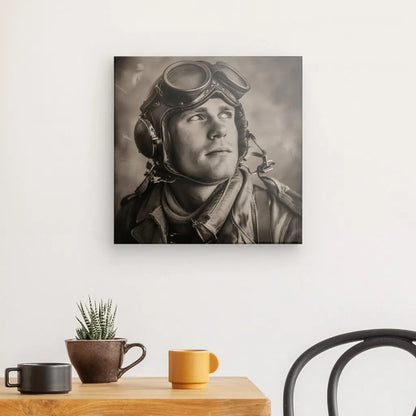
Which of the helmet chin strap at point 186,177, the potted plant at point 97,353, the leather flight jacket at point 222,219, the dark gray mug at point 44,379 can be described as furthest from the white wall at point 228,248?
the dark gray mug at point 44,379

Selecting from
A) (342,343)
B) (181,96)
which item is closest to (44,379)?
(342,343)

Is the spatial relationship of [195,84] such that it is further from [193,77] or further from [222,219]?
[222,219]

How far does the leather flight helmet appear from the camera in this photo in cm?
246

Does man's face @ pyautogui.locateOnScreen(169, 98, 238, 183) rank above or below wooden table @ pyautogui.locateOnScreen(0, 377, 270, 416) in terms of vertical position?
above

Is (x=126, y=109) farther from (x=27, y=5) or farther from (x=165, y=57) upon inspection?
(x=27, y=5)

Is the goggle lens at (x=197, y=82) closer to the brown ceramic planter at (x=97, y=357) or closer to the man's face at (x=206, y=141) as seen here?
the man's face at (x=206, y=141)

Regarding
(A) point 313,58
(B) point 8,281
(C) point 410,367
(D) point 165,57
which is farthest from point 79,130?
(C) point 410,367

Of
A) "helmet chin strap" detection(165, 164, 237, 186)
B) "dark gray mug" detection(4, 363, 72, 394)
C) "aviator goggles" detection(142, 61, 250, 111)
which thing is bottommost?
"dark gray mug" detection(4, 363, 72, 394)

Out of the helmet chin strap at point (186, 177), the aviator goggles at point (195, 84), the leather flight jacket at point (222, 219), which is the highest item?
the aviator goggles at point (195, 84)

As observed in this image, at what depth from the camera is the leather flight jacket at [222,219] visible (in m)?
2.45

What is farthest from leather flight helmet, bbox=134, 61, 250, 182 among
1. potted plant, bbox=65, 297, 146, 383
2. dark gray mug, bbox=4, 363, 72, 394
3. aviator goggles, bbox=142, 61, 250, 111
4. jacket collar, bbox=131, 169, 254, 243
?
dark gray mug, bbox=4, 363, 72, 394

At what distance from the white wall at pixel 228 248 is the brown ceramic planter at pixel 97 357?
63cm

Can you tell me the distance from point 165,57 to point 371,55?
60cm

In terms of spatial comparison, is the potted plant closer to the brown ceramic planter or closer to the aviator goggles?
the brown ceramic planter
